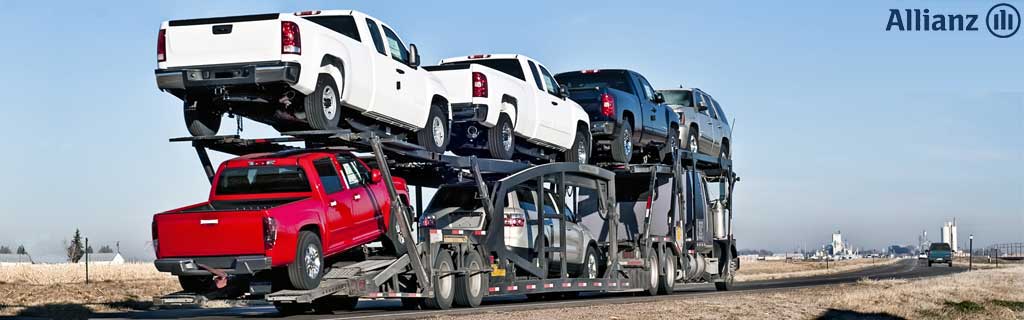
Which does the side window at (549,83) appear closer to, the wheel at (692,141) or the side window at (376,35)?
the side window at (376,35)

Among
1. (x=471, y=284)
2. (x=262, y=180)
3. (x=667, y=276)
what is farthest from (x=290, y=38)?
(x=667, y=276)

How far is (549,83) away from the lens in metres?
21.5

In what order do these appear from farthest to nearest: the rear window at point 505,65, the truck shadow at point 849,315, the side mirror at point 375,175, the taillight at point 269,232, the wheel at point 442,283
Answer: the rear window at point 505,65, the truck shadow at point 849,315, the wheel at point 442,283, the side mirror at point 375,175, the taillight at point 269,232

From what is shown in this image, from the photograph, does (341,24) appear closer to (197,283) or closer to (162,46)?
(162,46)

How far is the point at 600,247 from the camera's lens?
22.1 m

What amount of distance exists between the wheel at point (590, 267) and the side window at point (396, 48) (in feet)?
19.5

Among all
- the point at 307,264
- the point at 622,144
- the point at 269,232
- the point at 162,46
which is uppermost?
the point at 162,46

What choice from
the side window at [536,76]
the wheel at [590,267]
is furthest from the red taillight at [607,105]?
the wheel at [590,267]

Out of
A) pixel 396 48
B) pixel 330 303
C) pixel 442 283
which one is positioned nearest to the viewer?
pixel 396 48

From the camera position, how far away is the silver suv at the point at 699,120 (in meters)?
26.6

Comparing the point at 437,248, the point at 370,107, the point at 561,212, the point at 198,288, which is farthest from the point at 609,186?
the point at 198,288

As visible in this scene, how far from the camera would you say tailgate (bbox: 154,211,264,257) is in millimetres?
13820

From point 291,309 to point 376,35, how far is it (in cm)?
388

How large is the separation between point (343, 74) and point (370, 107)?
2.27 ft
